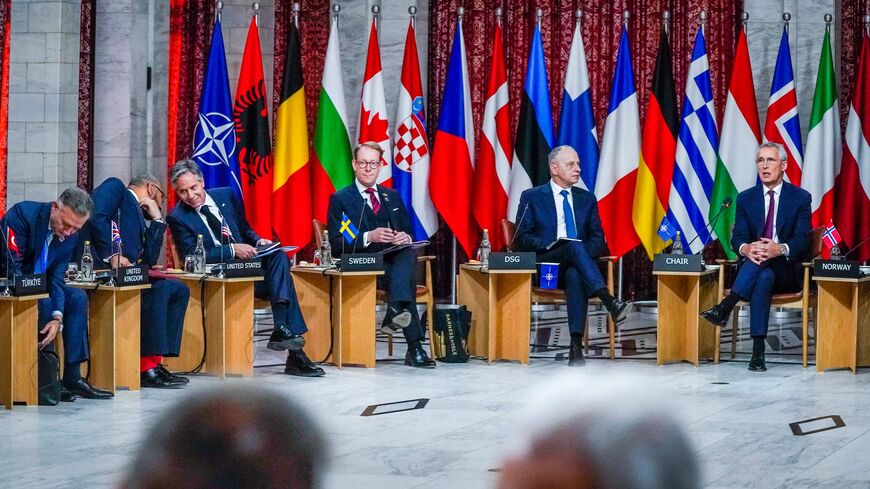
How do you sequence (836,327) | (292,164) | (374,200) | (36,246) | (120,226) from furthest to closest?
1. (292,164)
2. (374,200)
3. (836,327)
4. (120,226)
5. (36,246)

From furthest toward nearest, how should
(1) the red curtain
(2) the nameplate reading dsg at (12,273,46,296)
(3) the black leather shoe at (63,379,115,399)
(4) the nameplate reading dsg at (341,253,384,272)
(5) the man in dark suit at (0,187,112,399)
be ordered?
(1) the red curtain, (4) the nameplate reading dsg at (341,253,384,272), (3) the black leather shoe at (63,379,115,399), (5) the man in dark suit at (0,187,112,399), (2) the nameplate reading dsg at (12,273,46,296)

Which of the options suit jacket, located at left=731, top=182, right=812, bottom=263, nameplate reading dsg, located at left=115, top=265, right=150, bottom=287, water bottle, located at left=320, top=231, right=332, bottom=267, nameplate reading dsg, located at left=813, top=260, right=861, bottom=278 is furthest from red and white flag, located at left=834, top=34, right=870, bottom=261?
nameplate reading dsg, located at left=115, top=265, right=150, bottom=287

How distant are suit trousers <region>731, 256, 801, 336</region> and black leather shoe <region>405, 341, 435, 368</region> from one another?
71.8 inches

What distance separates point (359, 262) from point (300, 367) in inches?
26.3

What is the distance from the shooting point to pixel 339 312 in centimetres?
709

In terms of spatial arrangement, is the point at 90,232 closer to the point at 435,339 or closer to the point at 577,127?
Result: the point at 435,339

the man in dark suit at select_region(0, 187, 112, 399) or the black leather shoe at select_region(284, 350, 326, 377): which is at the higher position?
the man in dark suit at select_region(0, 187, 112, 399)

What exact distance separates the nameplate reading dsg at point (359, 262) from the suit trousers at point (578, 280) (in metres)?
1.17

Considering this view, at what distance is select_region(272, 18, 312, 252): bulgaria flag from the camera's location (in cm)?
956

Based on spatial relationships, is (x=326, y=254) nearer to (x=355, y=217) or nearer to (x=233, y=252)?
(x=355, y=217)

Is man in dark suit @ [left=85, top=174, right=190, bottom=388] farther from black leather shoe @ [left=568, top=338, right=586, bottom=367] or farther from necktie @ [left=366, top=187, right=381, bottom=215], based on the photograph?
black leather shoe @ [left=568, top=338, right=586, bottom=367]

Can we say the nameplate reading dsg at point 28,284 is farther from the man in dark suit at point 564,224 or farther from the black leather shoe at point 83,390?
the man in dark suit at point 564,224

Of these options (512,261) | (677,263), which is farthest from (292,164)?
(677,263)

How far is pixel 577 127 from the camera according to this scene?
31.0ft
